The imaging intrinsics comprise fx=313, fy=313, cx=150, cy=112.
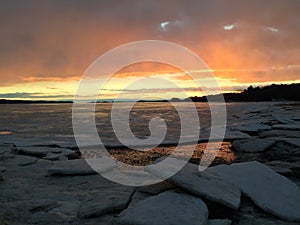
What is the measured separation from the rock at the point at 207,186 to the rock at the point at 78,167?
4.23 ft

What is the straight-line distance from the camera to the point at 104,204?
296 centimetres

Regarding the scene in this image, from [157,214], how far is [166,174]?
29.2 inches

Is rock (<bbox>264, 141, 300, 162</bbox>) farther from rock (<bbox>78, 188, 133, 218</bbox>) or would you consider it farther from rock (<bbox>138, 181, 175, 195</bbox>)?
rock (<bbox>78, 188, 133, 218</bbox>)

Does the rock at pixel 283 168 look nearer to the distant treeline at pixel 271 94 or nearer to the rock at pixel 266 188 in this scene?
the rock at pixel 266 188

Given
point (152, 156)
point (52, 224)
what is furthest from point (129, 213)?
point (152, 156)

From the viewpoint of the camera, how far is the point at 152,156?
5.95 metres

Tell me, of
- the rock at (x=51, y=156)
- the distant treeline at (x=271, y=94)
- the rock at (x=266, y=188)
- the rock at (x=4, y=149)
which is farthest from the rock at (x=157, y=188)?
the distant treeline at (x=271, y=94)

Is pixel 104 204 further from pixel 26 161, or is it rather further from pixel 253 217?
pixel 26 161

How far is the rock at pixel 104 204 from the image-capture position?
2.83 meters

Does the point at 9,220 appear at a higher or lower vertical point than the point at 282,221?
higher

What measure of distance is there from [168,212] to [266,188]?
4.43ft

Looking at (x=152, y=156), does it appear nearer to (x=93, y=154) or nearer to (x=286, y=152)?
(x=93, y=154)

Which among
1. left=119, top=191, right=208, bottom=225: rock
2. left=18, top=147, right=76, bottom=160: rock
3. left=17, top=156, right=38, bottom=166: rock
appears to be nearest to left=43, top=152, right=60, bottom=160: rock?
left=18, top=147, right=76, bottom=160: rock

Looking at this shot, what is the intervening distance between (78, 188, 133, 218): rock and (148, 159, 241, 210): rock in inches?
18.2
